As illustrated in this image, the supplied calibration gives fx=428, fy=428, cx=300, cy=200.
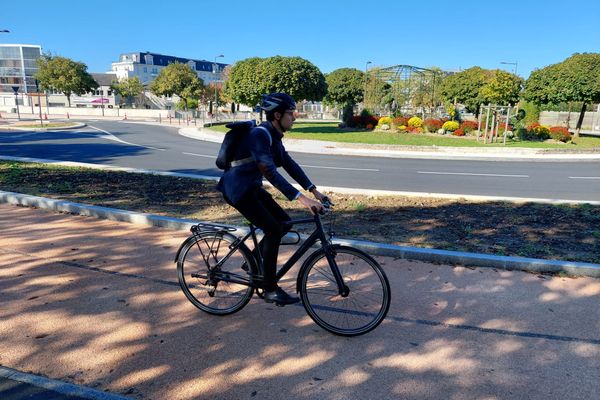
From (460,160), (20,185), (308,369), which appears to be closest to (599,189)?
(460,160)

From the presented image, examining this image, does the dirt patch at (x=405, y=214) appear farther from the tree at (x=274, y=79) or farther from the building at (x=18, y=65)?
the building at (x=18, y=65)

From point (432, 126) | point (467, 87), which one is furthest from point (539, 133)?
point (467, 87)

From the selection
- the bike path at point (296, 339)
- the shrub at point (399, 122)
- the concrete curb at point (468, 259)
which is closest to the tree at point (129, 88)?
the shrub at point (399, 122)

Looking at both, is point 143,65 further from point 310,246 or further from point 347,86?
point 310,246

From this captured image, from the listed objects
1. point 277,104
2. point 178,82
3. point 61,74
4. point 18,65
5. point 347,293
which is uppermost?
point 18,65

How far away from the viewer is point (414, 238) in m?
5.56

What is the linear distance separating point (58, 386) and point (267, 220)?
170 centimetres

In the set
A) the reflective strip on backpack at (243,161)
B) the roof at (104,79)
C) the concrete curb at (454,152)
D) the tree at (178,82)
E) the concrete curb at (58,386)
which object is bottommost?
the concrete curb at (58,386)

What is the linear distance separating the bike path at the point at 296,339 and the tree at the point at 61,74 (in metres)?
63.4

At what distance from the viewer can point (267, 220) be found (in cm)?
326

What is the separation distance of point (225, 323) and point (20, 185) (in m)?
7.03

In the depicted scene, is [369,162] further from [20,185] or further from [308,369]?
[308,369]

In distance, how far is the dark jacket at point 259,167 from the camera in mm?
3057

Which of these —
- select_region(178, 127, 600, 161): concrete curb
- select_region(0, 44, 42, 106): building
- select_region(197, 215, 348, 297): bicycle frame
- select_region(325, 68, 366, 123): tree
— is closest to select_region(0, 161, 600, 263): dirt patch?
select_region(197, 215, 348, 297): bicycle frame
